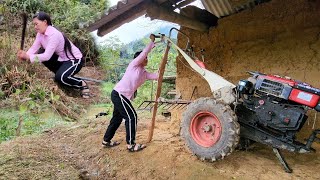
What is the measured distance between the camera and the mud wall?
15.7 feet

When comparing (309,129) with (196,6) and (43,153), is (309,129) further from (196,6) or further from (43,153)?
(43,153)

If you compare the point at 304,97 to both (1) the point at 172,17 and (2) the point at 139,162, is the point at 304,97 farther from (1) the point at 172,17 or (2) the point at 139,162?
(2) the point at 139,162

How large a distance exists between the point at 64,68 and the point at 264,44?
140 inches

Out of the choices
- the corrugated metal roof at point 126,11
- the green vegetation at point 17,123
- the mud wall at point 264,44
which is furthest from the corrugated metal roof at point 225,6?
the green vegetation at point 17,123

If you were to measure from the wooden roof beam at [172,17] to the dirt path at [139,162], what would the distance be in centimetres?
215

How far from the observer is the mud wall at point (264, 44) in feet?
15.7

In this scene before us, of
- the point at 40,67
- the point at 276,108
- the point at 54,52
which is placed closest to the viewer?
the point at 54,52

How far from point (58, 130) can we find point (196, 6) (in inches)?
179

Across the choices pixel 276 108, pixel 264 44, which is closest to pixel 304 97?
pixel 276 108

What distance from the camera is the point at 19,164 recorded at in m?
4.58

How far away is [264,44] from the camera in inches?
207

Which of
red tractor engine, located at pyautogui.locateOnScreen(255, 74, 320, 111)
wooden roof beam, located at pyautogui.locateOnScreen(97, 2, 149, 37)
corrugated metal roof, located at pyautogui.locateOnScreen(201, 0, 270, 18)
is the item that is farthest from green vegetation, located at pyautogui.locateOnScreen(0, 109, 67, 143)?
red tractor engine, located at pyautogui.locateOnScreen(255, 74, 320, 111)

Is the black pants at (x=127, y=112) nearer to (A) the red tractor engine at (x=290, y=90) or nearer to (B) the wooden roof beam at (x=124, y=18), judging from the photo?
(B) the wooden roof beam at (x=124, y=18)

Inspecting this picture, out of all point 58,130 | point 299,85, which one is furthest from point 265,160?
point 58,130
